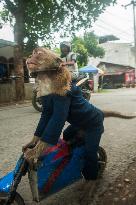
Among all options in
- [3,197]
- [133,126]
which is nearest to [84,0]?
[133,126]

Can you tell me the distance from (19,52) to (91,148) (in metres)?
15.2

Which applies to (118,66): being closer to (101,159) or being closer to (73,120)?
(101,159)

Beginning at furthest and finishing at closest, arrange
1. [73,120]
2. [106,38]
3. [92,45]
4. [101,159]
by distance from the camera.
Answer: [106,38]
[92,45]
[101,159]
[73,120]

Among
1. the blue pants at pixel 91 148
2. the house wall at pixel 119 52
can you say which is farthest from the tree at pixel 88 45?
the blue pants at pixel 91 148

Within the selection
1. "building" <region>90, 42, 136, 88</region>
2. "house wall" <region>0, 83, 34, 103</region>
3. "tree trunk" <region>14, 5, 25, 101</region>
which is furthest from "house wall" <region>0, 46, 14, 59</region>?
"building" <region>90, 42, 136, 88</region>

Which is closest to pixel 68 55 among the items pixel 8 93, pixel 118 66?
pixel 8 93

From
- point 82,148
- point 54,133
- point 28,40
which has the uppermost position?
point 28,40

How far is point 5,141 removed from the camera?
7.34 meters

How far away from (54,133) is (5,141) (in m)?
3.95

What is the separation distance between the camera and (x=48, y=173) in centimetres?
371

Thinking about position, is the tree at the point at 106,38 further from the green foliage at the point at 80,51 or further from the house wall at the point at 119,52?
the green foliage at the point at 80,51

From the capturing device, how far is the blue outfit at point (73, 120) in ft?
11.8

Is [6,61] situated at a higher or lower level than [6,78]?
higher

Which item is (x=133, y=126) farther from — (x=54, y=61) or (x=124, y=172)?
(x=54, y=61)
